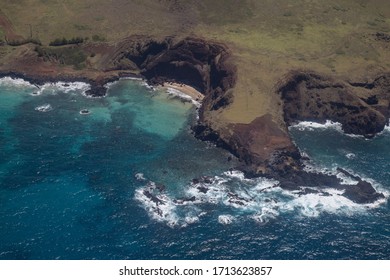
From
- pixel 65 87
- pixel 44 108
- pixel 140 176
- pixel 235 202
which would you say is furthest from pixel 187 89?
pixel 235 202

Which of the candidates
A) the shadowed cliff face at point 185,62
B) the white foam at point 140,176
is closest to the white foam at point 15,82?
the shadowed cliff face at point 185,62

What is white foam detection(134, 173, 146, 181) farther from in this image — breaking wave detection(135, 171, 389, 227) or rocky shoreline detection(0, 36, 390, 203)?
rocky shoreline detection(0, 36, 390, 203)

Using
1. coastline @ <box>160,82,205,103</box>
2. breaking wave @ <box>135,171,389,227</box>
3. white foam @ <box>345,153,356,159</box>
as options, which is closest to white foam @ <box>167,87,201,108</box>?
coastline @ <box>160,82,205,103</box>

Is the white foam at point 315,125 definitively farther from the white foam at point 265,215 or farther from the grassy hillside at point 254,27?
the white foam at point 265,215

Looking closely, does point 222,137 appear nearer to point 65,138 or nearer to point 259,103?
point 259,103

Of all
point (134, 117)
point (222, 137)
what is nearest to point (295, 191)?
point (222, 137)

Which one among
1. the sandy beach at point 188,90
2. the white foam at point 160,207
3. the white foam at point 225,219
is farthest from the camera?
the sandy beach at point 188,90
